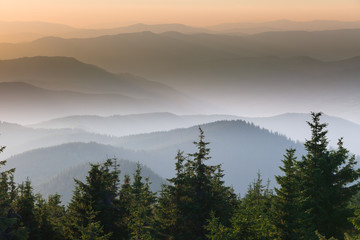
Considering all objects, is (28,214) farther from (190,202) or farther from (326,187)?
(326,187)

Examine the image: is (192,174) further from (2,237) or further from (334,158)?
(2,237)

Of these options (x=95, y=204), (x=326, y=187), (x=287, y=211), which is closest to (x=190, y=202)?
(x=95, y=204)

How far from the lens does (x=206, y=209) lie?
33.5m

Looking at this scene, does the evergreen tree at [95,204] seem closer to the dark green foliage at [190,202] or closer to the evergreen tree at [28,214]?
the evergreen tree at [28,214]

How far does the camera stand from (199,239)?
1249 inches

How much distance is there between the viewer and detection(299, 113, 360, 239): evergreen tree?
29.0 metres

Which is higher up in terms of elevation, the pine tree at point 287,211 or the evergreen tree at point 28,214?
the pine tree at point 287,211

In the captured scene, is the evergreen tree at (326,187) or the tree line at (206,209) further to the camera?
the evergreen tree at (326,187)

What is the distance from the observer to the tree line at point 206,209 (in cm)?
2317

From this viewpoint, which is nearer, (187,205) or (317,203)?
(317,203)

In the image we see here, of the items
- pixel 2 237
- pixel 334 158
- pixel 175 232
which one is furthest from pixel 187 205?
pixel 2 237

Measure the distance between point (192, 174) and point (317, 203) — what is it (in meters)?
10.4

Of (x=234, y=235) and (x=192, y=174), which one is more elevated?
(x=192, y=174)

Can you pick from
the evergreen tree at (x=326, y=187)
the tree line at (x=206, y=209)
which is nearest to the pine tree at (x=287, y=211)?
the tree line at (x=206, y=209)
